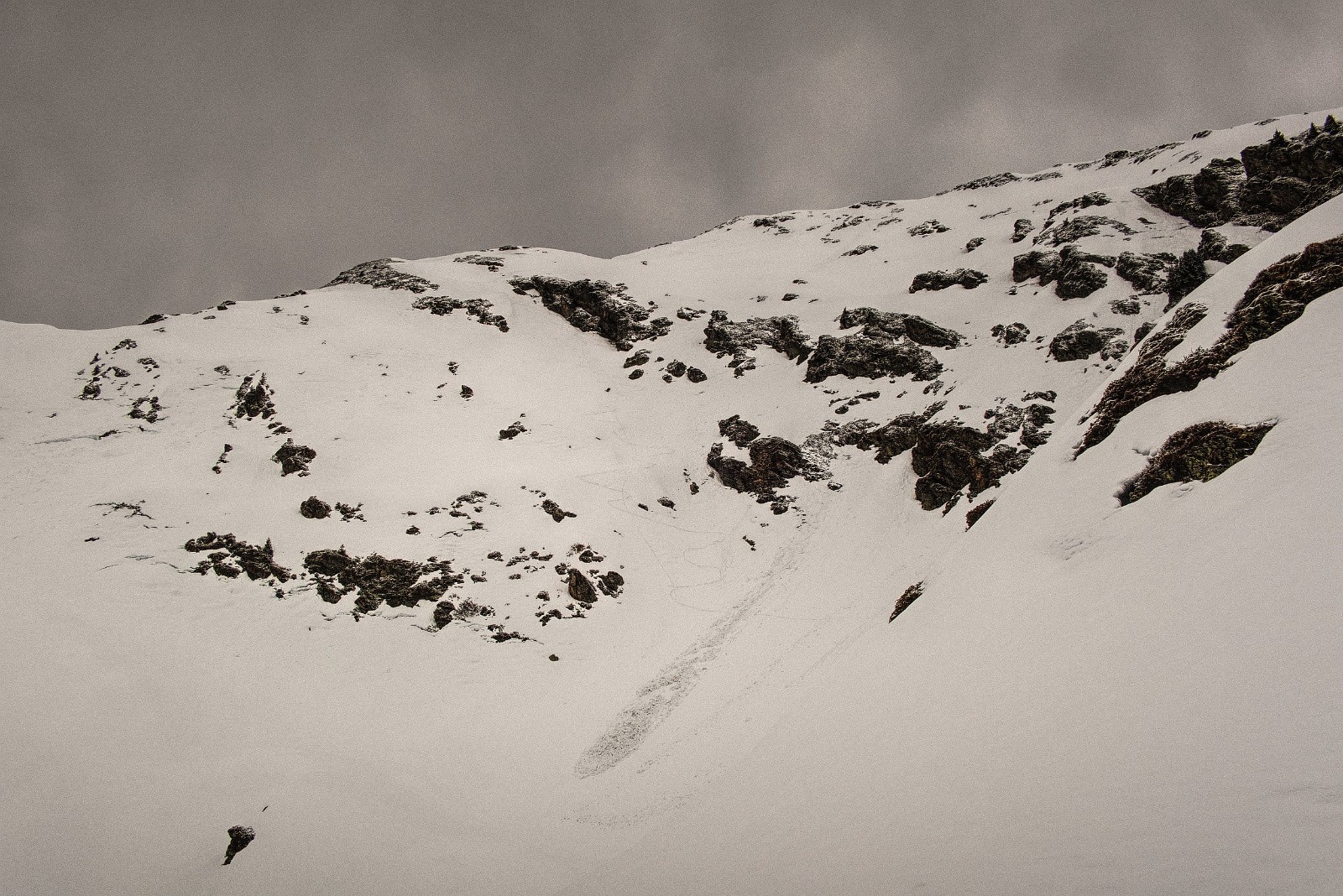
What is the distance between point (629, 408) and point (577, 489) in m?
12.8

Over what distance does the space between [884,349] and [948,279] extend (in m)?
14.6

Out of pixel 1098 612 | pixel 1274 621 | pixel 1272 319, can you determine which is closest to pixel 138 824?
pixel 1098 612

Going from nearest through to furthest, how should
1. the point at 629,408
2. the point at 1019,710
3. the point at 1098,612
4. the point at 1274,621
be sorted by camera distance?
the point at 1274,621 < the point at 1019,710 < the point at 1098,612 < the point at 629,408

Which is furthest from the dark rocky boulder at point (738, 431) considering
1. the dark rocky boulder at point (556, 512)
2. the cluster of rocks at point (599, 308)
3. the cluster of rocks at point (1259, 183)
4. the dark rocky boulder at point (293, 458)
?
the cluster of rocks at point (1259, 183)

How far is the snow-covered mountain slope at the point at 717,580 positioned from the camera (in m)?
6.50

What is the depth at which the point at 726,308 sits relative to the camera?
61188 millimetres

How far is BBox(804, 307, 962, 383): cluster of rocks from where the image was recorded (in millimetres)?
42812

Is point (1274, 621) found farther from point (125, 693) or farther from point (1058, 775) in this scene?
point (125, 693)

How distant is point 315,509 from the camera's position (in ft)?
94.4

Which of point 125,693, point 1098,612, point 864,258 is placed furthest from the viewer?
point 864,258

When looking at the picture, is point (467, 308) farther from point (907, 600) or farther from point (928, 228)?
point (928, 228)

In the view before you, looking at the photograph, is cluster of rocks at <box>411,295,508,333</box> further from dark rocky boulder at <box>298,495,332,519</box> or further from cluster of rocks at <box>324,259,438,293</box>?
dark rocky boulder at <box>298,495,332,519</box>

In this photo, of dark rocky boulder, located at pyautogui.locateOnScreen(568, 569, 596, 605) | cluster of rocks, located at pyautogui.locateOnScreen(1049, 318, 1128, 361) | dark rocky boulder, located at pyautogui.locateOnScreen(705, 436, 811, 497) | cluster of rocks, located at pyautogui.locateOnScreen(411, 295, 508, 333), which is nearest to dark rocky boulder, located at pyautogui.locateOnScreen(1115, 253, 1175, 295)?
cluster of rocks, located at pyautogui.locateOnScreen(1049, 318, 1128, 361)

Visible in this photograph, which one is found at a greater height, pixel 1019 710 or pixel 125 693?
pixel 125 693
